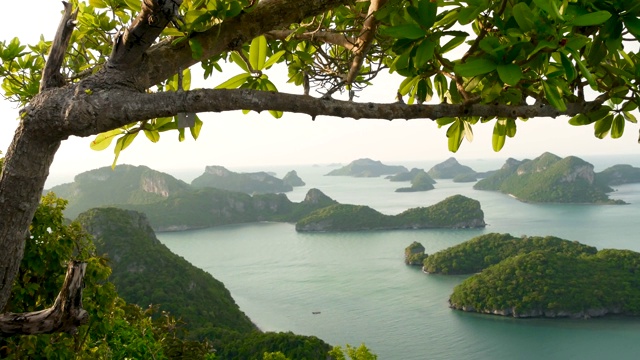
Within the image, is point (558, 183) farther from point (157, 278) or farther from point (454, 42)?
point (454, 42)

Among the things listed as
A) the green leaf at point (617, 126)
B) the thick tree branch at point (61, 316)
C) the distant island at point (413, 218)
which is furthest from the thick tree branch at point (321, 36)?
the distant island at point (413, 218)

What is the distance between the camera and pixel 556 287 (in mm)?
30000

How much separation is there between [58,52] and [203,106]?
0.42 m

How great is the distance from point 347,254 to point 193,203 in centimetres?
2553

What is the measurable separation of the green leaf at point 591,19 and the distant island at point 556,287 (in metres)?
31.1

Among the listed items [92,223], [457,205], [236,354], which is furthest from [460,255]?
[92,223]

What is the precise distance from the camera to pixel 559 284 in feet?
98.9

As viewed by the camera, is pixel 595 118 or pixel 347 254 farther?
pixel 347 254

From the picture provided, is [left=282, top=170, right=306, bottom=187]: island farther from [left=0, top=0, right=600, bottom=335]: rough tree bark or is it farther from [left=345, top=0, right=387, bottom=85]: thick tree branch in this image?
[left=0, top=0, right=600, bottom=335]: rough tree bark

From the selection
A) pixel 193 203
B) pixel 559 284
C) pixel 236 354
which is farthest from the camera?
pixel 193 203

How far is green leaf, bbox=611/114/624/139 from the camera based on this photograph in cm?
141

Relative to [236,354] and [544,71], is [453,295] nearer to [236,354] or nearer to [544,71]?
[236,354]

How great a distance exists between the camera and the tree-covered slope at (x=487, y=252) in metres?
35.8

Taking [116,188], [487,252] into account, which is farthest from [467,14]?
[116,188]
